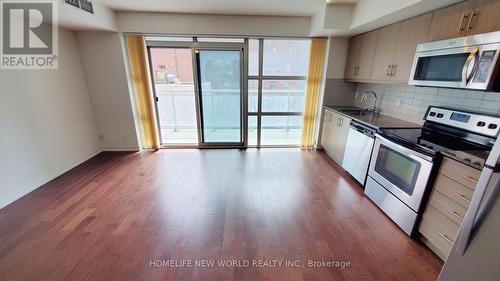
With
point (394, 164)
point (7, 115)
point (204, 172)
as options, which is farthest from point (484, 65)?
point (7, 115)

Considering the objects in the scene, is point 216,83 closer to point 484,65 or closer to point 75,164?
point 75,164

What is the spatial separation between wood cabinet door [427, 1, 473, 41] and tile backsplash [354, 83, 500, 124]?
23.8 inches

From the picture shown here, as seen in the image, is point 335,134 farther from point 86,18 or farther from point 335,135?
point 86,18

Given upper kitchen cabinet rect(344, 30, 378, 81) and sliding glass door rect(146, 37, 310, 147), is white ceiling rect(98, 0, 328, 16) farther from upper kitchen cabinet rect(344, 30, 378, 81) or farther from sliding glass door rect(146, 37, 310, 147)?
upper kitchen cabinet rect(344, 30, 378, 81)

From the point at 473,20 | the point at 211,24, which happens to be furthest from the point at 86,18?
the point at 473,20

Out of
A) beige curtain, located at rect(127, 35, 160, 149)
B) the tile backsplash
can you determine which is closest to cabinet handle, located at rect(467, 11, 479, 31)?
the tile backsplash

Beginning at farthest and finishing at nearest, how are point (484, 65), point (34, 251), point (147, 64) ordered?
1. point (147, 64)
2. point (34, 251)
3. point (484, 65)

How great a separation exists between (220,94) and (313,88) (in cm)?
188

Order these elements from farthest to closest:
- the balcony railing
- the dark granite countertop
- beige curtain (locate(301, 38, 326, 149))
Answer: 1. the balcony railing
2. beige curtain (locate(301, 38, 326, 149))
3. the dark granite countertop

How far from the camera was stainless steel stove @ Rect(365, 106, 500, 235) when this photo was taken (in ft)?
5.56

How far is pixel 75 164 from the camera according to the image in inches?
132

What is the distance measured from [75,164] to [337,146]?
4512 mm

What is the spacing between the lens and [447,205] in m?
1.61

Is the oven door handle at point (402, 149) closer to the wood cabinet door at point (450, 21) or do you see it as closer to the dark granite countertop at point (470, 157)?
the dark granite countertop at point (470, 157)
